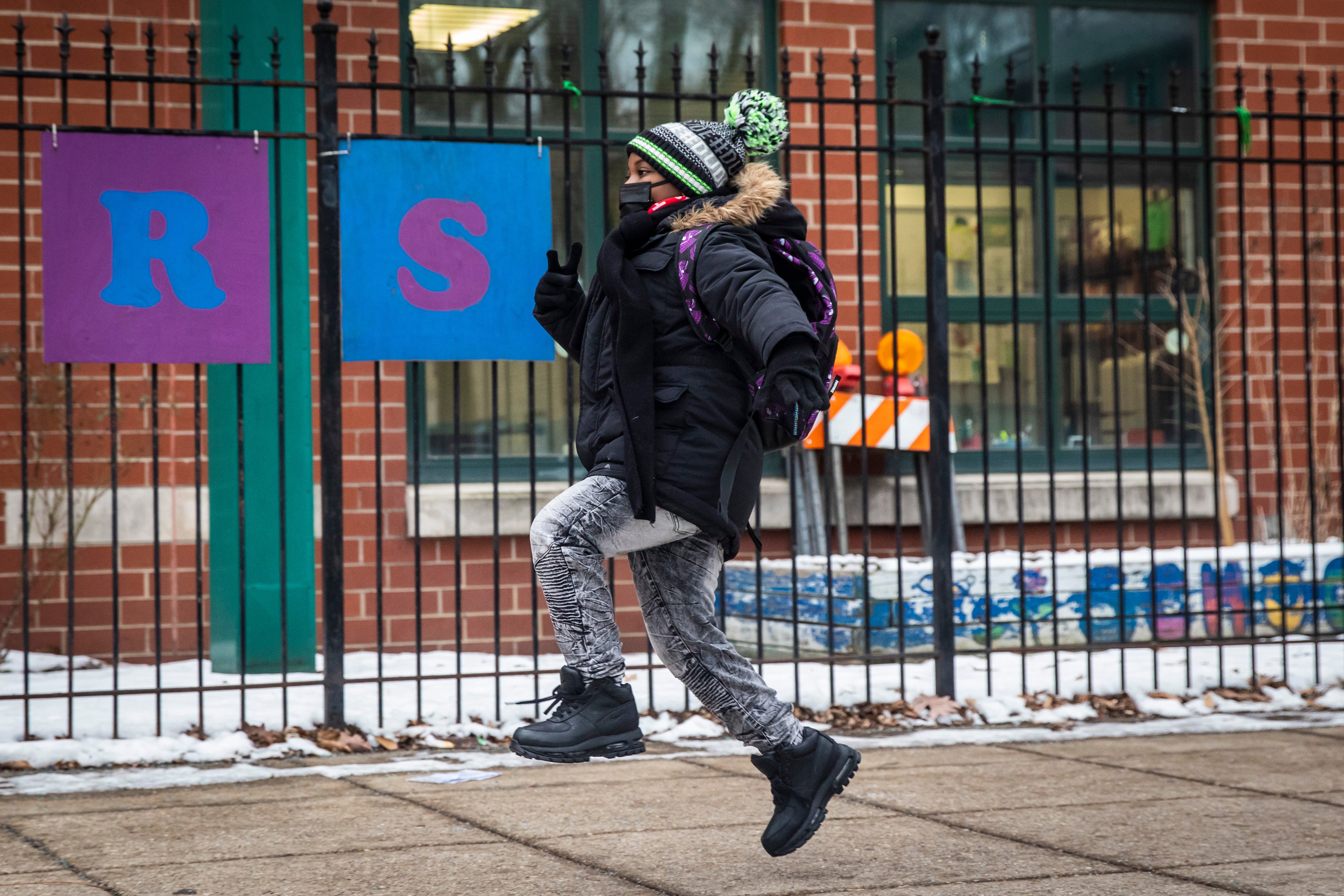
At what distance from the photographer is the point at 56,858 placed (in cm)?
380

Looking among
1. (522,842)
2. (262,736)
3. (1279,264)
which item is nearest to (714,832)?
(522,842)

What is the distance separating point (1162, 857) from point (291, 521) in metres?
4.03

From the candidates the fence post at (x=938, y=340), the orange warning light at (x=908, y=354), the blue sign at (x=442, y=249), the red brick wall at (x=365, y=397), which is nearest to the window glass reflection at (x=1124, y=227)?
the red brick wall at (x=365, y=397)

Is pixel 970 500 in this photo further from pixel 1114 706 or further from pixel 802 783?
pixel 802 783

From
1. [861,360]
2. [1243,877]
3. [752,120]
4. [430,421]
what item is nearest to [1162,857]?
[1243,877]

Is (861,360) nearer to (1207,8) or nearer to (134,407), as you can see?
(134,407)

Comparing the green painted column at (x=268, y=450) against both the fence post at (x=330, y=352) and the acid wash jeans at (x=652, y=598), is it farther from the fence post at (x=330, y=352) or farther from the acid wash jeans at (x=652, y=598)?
the acid wash jeans at (x=652, y=598)

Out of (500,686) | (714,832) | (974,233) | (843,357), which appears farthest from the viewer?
(974,233)

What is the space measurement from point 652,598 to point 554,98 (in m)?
5.06

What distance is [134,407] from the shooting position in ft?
23.1

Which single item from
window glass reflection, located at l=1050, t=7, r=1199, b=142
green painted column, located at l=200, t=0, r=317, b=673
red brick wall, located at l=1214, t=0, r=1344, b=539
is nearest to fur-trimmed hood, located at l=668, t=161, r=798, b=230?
green painted column, located at l=200, t=0, r=317, b=673

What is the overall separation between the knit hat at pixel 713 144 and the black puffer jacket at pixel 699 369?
0.06 m

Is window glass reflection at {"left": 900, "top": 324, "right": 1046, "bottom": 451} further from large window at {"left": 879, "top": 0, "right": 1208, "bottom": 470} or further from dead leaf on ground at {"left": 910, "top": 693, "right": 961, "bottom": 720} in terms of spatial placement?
dead leaf on ground at {"left": 910, "top": 693, "right": 961, "bottom": 720}

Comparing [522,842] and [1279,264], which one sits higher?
[1279,264]
